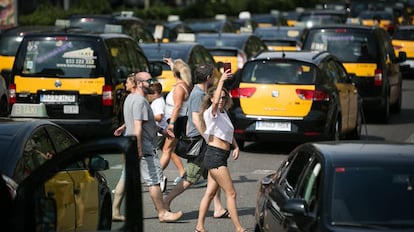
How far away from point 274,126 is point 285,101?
1.32ft

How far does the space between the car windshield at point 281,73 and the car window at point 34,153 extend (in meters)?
8.55

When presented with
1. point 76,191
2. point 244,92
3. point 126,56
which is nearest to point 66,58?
point 126,56

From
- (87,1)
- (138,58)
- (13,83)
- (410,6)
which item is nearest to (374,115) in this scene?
(138,58)

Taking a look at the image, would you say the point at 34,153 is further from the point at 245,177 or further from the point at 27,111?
the point at 245,177

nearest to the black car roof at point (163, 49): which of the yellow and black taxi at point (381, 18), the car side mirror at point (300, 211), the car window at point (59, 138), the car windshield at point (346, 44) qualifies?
the car windshield at point (346, 44)

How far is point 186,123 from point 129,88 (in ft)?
4.42

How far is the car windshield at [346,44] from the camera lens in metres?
22.2

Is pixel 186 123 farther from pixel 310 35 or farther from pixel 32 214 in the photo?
pixel 310 35

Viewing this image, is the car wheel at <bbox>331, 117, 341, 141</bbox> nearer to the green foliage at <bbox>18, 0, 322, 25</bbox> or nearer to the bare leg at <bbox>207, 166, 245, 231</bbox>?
the bare leg at <bbox>207, 166, 245, 231</bbox>

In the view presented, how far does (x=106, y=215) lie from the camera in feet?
28.8

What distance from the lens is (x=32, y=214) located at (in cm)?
670

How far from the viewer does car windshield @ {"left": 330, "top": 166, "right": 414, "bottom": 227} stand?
7.67 metres

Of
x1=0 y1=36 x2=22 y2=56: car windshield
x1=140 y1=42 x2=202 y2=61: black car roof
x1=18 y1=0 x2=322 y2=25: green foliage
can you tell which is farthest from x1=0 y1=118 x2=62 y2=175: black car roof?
x1=18 y1=0 x2=322 y2=25: green foliage

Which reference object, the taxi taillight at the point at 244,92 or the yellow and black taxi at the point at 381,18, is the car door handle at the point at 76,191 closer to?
the taxi taillight at the point at 244,92
